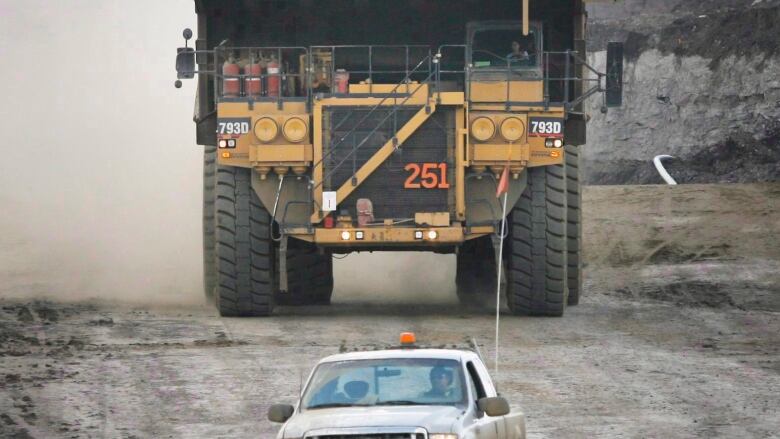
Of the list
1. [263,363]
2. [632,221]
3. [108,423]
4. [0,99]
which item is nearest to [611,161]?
[632,221]

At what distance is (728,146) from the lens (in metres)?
41.8

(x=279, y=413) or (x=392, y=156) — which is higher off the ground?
(x=392, y=156)

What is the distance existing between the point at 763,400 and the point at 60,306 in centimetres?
1007

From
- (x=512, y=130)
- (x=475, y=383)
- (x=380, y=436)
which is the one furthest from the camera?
(x=512, y=130)

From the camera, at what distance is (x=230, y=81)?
2138 cm

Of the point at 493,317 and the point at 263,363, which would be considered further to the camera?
the point at 493,317

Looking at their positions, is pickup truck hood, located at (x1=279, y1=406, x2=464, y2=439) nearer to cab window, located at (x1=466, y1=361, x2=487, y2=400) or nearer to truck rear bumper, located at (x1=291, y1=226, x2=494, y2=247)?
cab window, located at (x1=466, y1=361, x2=487, y2=400)

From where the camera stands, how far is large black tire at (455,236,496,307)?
964 inches

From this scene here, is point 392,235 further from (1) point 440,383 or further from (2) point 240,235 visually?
(1) point 440,383

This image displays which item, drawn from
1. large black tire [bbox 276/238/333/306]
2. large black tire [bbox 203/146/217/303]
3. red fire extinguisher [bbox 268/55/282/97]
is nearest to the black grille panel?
red fire extinguisher [bbox 268/55/282/97]

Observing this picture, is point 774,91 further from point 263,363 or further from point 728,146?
point 263,363

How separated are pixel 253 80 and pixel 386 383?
10.3 metres

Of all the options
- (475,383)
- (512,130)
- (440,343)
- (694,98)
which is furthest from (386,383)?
(694,98)

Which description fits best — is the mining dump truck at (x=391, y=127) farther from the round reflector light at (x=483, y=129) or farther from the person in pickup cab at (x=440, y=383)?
the person in pickup cab at (x=440, y=383)
